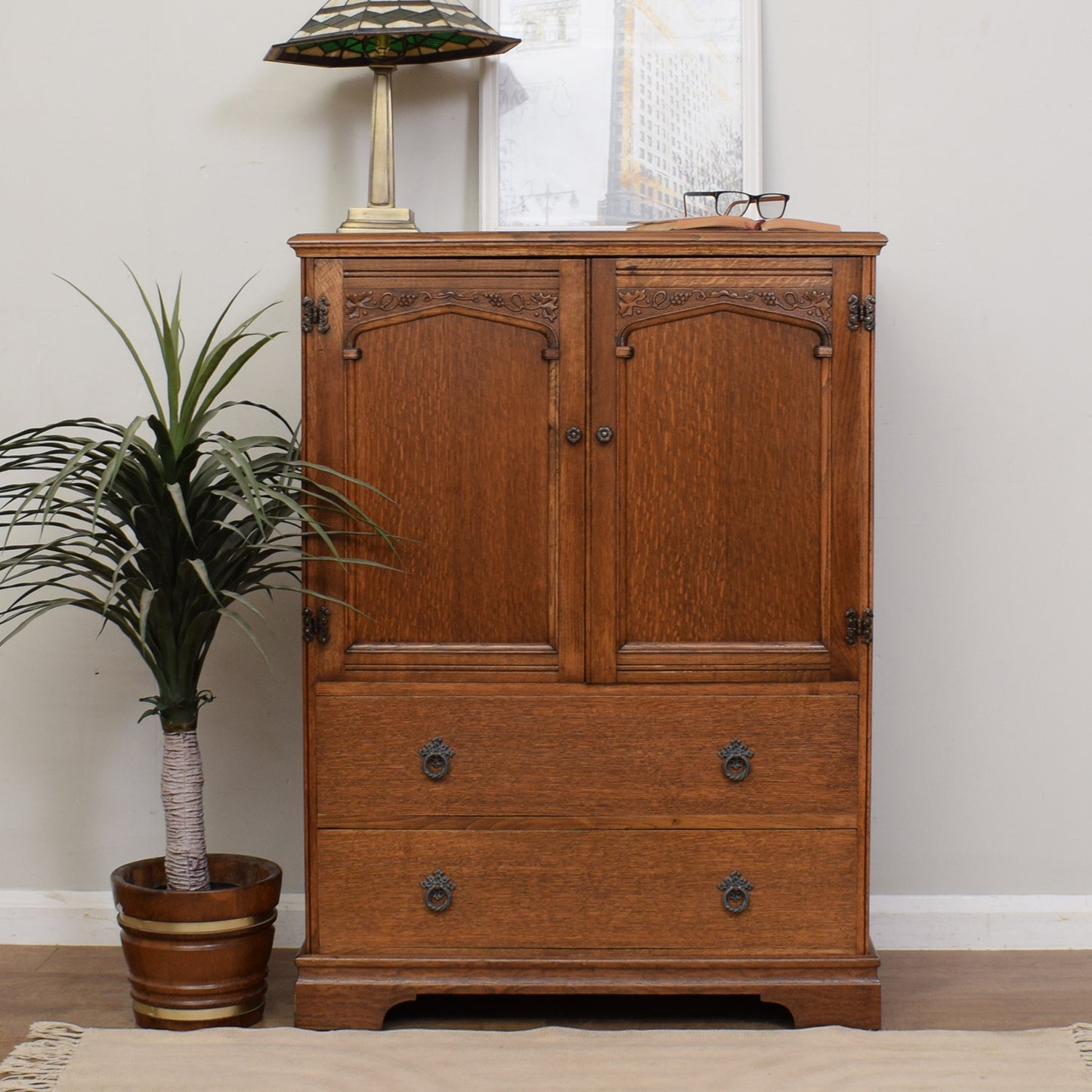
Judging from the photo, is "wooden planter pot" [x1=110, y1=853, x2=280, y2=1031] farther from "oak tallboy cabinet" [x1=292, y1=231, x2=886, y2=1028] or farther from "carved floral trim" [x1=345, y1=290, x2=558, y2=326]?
"carved floral trim" [x1=345, y1=290, x2=558, y2=326]

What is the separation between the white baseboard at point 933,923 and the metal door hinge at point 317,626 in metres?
0.84

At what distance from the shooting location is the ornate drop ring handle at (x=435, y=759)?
2.21 meters

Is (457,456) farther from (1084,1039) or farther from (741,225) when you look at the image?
(1084,1039)

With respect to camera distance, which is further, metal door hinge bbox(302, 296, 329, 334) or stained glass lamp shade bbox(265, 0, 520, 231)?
stained glass lamp shade bbox(265, 0, 520, 231)

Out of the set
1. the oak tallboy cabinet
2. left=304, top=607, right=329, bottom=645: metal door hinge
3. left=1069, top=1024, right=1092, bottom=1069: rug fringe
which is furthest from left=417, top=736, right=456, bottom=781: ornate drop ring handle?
left=1069, top=1024, right=1092, bottom=1069: rug fringe

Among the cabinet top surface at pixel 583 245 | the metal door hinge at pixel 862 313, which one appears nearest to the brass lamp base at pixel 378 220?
the cabinet top surface at pixel 583 245

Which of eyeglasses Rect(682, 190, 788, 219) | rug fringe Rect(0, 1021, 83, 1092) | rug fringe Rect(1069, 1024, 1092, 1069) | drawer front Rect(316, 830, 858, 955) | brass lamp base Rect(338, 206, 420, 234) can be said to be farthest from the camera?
eyeglasses Rect(682, 190, 788, 219)

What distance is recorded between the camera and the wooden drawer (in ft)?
7.25

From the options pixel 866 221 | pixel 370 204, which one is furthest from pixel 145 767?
pixel 866 221

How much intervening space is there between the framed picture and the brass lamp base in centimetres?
30

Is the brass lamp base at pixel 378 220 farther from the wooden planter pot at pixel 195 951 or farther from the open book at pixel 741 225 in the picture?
the wooden planter pot at pixel 195 951

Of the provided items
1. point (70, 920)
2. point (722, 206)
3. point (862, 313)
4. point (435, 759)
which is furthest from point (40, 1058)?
point (722, 206)

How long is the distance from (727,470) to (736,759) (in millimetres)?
547

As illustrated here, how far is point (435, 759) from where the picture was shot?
7.24 ft
